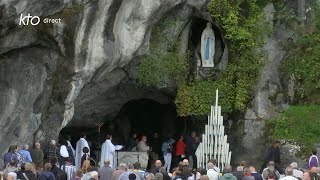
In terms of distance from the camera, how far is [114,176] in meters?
21.0

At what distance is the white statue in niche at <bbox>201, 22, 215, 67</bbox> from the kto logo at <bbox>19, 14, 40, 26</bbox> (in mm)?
7073

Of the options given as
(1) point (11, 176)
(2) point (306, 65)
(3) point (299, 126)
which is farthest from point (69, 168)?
(2) point (306, 65)

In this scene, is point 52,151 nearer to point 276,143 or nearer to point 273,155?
point 273,155

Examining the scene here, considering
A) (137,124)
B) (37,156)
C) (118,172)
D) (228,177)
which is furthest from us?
(137,124)

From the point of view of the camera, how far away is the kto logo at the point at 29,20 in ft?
77.1

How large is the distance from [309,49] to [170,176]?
9.30 metres

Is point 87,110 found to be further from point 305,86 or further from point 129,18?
point 305,86

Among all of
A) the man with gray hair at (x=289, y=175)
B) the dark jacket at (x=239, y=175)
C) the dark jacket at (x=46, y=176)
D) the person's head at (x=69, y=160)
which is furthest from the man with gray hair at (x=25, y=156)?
the man with gray hair at (x=289, y=175)

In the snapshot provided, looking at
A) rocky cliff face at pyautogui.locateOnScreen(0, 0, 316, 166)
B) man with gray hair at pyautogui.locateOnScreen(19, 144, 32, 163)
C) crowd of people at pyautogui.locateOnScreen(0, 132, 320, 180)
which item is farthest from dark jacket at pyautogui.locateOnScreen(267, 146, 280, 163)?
man with gray hair at pyautogui.locateOnScreen(19, 144, 32, 163)

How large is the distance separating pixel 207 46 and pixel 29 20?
7.55 metres

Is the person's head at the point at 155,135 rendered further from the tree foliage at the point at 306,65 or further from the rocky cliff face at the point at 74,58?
the tree foliage at the point at 306,65

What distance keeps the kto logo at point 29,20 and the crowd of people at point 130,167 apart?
3.06 meters

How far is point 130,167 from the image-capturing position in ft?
69.1

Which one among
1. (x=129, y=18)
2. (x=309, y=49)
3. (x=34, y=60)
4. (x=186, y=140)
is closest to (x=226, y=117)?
(x=186, y=140)
